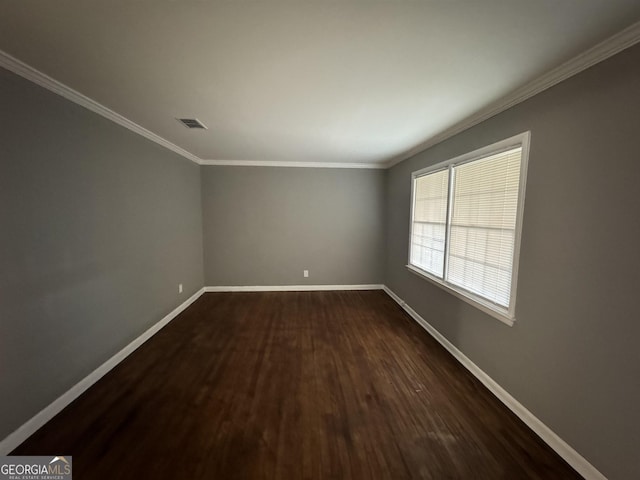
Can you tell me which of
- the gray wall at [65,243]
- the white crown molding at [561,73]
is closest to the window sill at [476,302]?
the white crown molding at [561,73]

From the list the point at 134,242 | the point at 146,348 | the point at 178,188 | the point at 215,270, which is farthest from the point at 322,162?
the point at 146,348

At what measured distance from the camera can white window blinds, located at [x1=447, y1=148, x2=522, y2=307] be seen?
6.66 feet

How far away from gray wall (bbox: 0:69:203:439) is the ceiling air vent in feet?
2.03

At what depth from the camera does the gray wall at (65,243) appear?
1.58m

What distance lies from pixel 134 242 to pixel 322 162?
319cm

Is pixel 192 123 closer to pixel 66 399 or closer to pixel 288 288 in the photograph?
pixel 66 399

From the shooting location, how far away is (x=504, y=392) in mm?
2031

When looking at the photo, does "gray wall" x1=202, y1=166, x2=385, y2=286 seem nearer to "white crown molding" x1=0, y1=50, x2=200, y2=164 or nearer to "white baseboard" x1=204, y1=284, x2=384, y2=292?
"white baseboard" x1=204, y1=284, x2=384, y2=292

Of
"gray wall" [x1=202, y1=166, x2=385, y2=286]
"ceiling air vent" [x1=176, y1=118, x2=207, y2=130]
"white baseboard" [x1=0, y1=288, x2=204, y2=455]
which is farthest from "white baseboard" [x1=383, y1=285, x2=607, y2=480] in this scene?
"ceiling air vent" [x1=176, y1=118, x2=207, y2=130]

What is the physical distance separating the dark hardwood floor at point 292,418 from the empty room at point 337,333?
2cm

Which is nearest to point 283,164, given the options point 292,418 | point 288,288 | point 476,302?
point 288,288

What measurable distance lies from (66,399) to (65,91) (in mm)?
2360

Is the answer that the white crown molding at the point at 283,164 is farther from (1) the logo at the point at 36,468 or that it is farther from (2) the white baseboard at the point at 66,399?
(1) the logo at the point at 36,468

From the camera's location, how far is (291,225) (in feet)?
15.8
